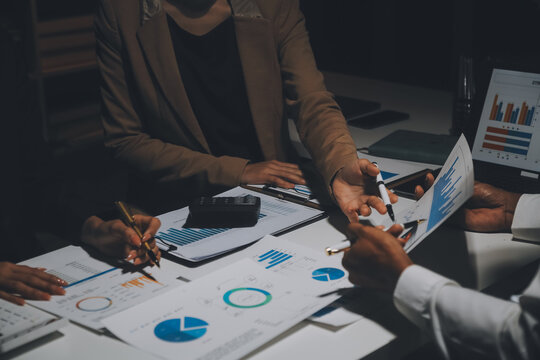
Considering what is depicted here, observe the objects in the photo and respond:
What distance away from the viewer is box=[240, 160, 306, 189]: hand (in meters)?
1.62

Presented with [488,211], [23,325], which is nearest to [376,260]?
[488,211]

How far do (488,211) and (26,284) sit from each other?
1001 mm

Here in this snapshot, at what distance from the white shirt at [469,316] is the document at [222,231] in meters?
0.41

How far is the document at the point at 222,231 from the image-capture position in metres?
1.25

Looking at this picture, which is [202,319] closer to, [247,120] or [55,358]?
[55,358]

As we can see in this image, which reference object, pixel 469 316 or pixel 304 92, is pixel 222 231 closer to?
pixel 469 316

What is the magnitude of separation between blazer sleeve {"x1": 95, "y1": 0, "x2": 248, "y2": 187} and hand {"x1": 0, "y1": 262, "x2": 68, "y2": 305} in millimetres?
688

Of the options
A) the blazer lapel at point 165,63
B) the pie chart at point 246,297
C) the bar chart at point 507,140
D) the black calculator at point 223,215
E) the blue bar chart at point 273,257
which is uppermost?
the blazer lapel at point 165,63

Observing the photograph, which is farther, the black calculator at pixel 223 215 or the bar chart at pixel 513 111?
the bar chart at pixel 513 111

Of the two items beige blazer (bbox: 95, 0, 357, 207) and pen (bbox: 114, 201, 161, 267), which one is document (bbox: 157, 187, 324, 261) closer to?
pen (bbox: 114, 201, 161, 267)

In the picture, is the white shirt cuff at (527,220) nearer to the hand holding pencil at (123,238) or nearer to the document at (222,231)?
the document at (222,231)

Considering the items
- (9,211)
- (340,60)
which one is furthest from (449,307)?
(340,60)

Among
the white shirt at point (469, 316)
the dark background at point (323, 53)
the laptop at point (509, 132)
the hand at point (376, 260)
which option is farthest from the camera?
the dark background at point (323, 53)

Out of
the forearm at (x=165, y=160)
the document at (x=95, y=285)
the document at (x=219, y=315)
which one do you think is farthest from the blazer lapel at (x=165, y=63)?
the document at (x=219, y=315)
